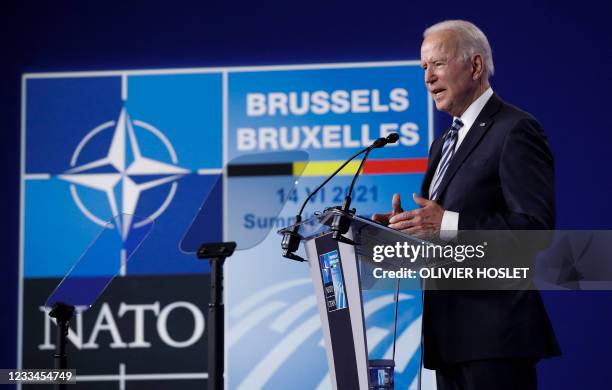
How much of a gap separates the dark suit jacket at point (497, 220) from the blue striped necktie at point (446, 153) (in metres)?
0.07

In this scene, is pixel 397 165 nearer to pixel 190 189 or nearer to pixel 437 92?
pixel 190 189

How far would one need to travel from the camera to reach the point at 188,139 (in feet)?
15.4

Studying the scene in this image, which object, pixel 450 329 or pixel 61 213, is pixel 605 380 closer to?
pixel 450 329

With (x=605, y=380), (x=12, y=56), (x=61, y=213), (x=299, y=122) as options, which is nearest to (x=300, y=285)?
(x=299, y=122)

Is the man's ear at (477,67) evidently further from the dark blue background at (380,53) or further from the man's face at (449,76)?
the dark blue background at (380,53)

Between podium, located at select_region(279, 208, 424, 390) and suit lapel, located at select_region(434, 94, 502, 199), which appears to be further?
suit lapel, located at select_region(434, 94, 502, 199)

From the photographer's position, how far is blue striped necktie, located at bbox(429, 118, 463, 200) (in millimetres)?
2365

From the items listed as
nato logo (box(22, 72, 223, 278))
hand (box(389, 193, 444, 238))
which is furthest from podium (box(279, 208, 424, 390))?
nato logo (box(22, 72, 223, 278))

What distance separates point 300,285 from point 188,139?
42.2 inches

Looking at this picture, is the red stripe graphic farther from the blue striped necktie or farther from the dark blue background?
the blue striped necktie

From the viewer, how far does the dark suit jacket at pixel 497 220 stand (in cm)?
210

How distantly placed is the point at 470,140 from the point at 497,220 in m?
0.31

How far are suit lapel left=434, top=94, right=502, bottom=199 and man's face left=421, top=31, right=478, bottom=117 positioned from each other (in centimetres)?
12

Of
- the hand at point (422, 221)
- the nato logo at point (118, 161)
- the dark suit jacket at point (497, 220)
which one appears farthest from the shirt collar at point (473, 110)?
the nato logo at point (118, 161)
